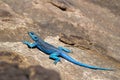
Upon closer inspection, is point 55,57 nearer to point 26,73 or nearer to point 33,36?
point 33,36

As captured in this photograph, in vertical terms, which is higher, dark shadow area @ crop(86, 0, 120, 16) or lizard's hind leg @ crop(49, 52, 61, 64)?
dark shadow area @ crop(86, 0, 120, 16)

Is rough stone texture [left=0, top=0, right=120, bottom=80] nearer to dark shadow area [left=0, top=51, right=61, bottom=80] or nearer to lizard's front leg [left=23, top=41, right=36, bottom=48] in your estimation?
lizard's front leg [left=23, top=41, right=36, bottom=48]

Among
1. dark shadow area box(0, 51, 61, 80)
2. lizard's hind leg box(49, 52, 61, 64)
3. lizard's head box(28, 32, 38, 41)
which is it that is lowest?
lizard's hind leg box(49, 52, 61, 64)

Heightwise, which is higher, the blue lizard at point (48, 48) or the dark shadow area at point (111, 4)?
the dark shadow area at point (111, 4)

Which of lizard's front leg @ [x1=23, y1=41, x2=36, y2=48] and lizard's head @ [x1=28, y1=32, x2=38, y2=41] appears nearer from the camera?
lizard's front leg @ [x1=23, y1=41, x2=36, y2=48]

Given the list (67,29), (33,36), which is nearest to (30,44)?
(33,36)

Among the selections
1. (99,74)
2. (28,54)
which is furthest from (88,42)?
(28,54)

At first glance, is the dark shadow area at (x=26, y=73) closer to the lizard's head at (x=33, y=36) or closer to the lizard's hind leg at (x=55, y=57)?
the lizard's hind leg at (x=55, y=57)

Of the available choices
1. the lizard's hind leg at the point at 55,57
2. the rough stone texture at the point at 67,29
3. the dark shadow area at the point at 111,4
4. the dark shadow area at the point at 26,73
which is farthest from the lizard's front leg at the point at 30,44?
the dark shadow area at the point at 111,4

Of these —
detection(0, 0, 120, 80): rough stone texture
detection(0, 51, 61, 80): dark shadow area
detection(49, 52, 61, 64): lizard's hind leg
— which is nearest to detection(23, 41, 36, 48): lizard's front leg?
detection(0, 0, 120, 80): rough stone texture

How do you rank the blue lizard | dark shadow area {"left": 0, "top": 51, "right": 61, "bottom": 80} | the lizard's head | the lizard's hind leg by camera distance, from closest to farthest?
1. dark shadow area {"left": 0, "top": 51, "right": 61, "bottom": 80}
2. the lizard's hind leg
3. the blue lizard
4. the lizard's head
